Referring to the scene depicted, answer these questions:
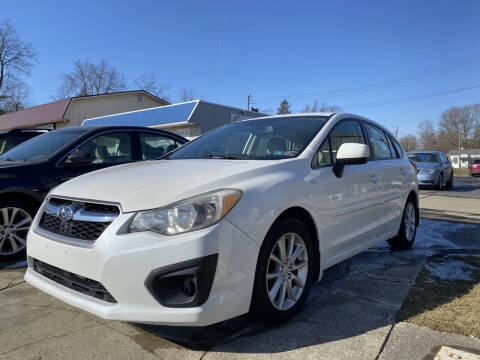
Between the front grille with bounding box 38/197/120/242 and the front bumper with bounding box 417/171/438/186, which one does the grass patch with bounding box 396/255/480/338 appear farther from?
the front bumper with bounding box 417/171/438/186

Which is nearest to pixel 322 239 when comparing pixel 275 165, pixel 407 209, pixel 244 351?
pixel 275 165

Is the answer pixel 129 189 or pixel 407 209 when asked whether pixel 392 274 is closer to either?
pixel 407 209

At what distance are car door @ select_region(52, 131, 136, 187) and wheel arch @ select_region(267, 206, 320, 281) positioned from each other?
2819 millimetres

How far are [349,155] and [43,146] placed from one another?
12.4 feet

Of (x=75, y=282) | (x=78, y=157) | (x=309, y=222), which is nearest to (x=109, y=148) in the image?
(x=78, y=157)

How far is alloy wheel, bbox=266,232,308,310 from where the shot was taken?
2398 millimetres

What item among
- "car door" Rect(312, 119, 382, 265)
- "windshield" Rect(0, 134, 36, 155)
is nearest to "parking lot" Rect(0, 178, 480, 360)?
"car door" Rect(312, 119, 382, 265)

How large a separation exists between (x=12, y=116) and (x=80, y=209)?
3621 cm

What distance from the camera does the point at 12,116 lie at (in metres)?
32.2

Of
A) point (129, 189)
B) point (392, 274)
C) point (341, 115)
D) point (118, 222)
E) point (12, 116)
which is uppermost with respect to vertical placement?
point (12, 116)

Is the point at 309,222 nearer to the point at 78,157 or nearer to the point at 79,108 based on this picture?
the point at 78,157

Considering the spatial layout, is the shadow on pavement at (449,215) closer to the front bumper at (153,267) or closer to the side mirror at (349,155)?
the side mirror at (349,155)

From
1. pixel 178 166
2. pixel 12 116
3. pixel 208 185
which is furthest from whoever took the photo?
pixel 12 116

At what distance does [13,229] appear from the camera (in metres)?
3.85
